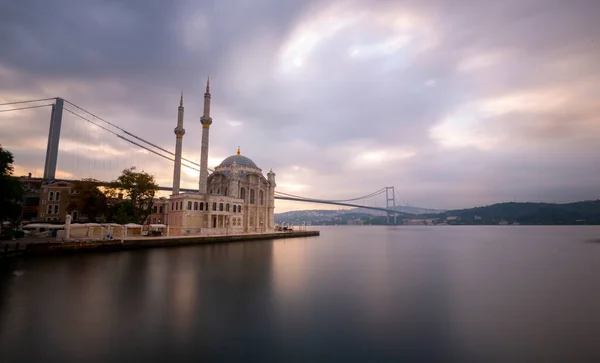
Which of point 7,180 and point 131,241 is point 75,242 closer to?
point 131,241

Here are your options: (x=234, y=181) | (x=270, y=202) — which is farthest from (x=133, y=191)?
(x=270, y=202)

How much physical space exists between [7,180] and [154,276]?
1478cm

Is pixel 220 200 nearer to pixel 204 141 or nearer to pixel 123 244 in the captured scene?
pixel 204 141

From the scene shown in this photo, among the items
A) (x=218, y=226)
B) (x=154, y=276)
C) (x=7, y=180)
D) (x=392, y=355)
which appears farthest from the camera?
(x=218, y=226)

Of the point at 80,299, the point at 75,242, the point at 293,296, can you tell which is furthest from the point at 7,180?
the point at 293,296

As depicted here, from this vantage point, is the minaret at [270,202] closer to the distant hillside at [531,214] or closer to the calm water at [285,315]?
the calm water at [285,315]

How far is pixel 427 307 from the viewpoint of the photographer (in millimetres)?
12078

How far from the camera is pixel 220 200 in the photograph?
140ft

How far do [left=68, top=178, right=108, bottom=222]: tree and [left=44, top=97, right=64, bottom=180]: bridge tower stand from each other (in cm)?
1935

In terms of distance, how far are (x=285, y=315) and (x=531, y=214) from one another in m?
191

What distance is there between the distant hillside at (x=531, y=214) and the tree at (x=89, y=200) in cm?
18437

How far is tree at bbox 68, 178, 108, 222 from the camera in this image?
36.2m

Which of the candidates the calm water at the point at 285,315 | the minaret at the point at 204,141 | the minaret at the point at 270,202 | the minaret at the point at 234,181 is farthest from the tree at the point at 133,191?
the minaret at the point at 270,202

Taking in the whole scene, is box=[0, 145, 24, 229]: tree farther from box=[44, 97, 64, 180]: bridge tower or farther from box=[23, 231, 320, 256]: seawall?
box=[44, 97, 64, 180]: bridge tower
